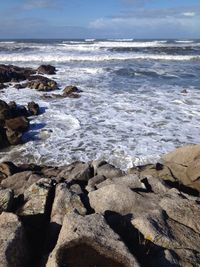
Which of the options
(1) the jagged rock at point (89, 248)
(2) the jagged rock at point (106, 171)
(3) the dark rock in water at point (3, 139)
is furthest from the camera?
(3) the dark rock in water at point (3, 139)

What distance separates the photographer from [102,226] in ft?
13.9

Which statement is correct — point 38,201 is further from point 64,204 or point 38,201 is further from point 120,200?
point 120,200

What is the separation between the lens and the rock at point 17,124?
11.7 m

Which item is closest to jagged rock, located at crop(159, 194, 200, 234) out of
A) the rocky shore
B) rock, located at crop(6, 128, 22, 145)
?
the rocky shore

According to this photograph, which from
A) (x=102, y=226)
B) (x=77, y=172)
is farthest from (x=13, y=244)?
(x=77, y=172)

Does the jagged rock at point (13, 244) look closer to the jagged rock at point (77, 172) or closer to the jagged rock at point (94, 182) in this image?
the jagged rock at point (94, 182)

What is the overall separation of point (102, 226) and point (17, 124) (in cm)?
828

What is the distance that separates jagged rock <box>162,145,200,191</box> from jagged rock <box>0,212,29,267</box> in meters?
3.87

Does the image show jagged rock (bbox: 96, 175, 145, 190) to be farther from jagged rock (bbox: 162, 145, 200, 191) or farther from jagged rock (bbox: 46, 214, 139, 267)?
jagged rock (bbox: 46, 214, 139, 267)

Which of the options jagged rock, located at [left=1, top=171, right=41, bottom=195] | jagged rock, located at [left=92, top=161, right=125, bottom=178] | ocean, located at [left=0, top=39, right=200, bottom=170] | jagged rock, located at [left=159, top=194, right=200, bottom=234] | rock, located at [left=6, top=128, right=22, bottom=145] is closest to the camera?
Result: jagged rock, located at [left=159, top=194, right=200, bottom=234]

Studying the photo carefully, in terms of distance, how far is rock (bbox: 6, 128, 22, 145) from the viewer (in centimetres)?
1112

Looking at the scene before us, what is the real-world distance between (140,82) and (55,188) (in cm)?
1712

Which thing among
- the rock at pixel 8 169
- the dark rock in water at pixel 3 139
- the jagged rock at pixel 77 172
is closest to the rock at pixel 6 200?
the jagged rock at pixel 77 172

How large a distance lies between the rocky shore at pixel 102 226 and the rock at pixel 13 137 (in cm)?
490
